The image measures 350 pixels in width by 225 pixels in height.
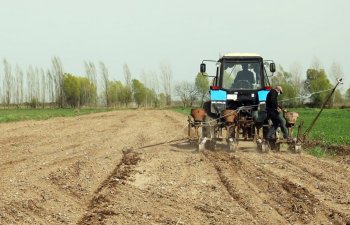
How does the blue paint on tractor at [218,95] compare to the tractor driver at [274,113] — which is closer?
the tractor driver at [274,113]

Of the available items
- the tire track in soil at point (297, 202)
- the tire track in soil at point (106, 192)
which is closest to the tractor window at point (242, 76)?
the tire track in soil at point (106, 192)

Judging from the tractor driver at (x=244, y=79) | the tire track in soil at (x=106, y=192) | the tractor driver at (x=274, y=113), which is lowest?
the tire track in soil at (x=106, y=192)

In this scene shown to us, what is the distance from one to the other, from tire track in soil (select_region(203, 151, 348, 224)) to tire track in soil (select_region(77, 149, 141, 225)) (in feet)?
6.20

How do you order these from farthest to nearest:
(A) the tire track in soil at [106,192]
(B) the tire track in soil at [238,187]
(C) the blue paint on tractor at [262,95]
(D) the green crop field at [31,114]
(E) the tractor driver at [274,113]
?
(D) the green crop field at [31,114] < (C) the blue paint on tractor at [262,95] < (E) the tractor driver at [274,113] < (B) the tire track in soil at [238,187] < (A) the tire track in soil at [106,192]

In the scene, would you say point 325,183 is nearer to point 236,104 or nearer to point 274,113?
point 274,113

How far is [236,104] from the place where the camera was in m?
16.6

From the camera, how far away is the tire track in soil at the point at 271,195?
7151mm

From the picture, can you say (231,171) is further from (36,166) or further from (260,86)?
(260,86)

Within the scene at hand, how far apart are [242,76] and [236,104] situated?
88cm

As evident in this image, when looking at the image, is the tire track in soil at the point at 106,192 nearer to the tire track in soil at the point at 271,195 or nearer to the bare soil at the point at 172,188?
the bare soil at the point at 172,188

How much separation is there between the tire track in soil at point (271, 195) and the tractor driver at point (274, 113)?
10.8 feet

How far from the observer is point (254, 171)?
36.6 feet

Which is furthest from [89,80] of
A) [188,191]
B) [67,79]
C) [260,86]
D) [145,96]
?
[188,191]

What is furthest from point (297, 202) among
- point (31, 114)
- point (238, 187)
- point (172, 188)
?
point (31, 114)
